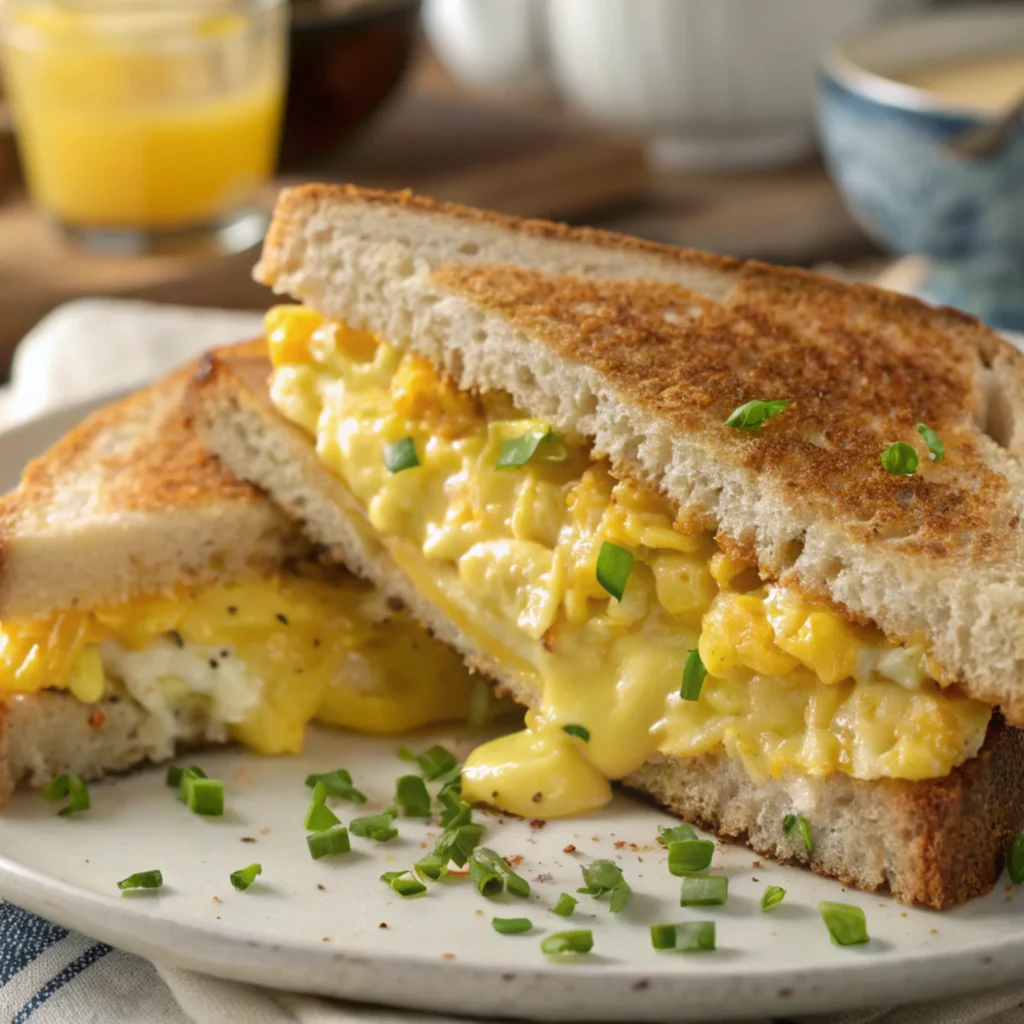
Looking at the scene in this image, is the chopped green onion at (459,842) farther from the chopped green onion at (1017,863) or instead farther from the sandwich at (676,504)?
the chopped green onion at (1017,863)

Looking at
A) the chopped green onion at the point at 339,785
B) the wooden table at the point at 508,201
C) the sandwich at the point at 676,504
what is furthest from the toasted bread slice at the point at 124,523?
the wooden table at the point at 508,201

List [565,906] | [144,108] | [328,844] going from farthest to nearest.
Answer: [144,108], [328,844], [565,906]

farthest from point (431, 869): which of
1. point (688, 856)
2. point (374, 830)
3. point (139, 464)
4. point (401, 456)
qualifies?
point (139, 464)

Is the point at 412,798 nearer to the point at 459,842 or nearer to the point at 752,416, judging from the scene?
the point at 459,842

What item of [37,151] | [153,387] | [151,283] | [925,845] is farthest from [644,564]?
[37,151]

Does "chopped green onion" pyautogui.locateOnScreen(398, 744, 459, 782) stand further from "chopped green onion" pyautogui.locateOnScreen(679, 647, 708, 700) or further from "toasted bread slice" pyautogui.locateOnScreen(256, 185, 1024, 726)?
"toasted bread slice" pyautogui.locateOnScreen(256, 185, 1024, 726)
